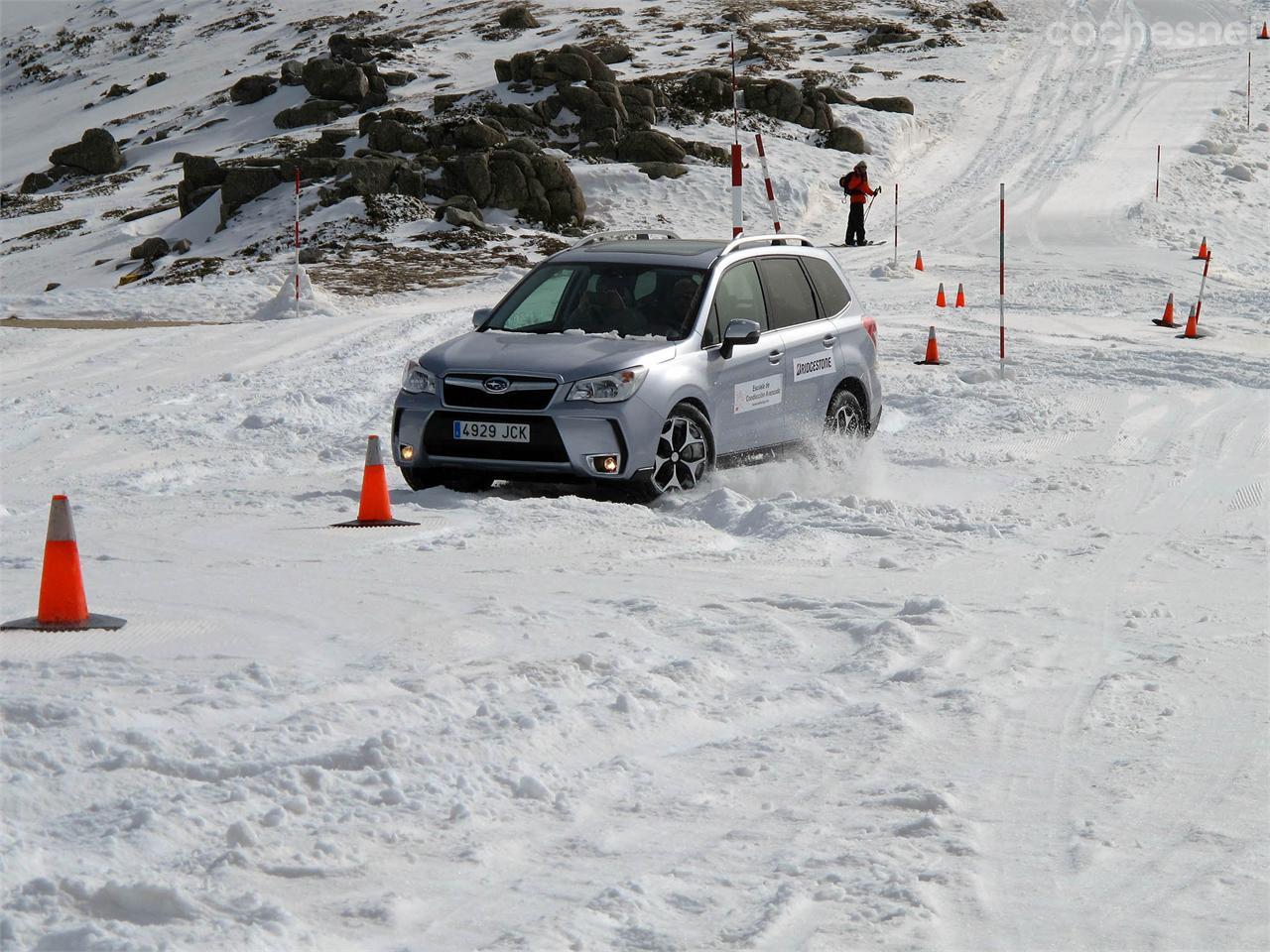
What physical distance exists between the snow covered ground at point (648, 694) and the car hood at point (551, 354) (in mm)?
774

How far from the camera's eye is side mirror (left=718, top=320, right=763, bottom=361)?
9727 millimetres

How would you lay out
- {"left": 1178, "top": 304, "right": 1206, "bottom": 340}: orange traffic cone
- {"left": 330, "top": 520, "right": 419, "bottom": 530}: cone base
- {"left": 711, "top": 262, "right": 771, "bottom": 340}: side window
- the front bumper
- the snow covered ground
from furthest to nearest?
{"left": 1178, "top": 304, "right": 1206, "bottom": 340}: orange traffic cone → {"left": 711, "top": 262, "right": 771, "bottom": 340}: side window → the front bumper → {"left": 330, "top": 520, "right": 419, "bottom": 530}: cone base → the snow covered ground

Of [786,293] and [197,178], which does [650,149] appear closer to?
[197,178]

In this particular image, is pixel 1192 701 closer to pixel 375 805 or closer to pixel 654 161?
pixel 375 805

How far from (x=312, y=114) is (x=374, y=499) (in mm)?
42697

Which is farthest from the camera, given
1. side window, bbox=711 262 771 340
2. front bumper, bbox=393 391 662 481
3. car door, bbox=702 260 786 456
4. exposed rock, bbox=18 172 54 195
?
exposed rock, bbox=18 172 54 195

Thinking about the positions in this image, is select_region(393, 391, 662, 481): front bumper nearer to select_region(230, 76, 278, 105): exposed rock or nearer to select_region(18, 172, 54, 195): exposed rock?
select_region(18, 172, 54, 195): exposed rock

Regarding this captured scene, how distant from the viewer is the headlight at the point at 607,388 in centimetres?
912

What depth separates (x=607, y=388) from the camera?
914cm

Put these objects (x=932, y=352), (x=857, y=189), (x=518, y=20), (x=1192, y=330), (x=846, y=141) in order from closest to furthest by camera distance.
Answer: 1. (x=932, y=352)
2. (x=1192, y=330)
3. (x=857, y=189)
4. (x=846, y=141)
5. (x=518, y=20)

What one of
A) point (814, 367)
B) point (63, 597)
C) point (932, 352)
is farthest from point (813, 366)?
point (932, 352)

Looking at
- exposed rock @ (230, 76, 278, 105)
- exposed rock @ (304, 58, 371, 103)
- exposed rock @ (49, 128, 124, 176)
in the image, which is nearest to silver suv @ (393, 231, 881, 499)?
exposed rock @ (304, 58, 371, 103)

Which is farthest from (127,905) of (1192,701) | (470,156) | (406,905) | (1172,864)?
(470,156)

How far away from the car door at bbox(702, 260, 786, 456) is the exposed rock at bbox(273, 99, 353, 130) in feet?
132
